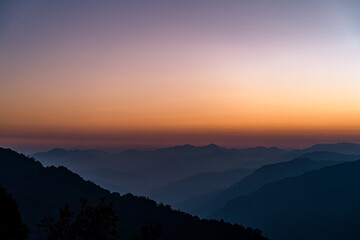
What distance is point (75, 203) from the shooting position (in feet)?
404

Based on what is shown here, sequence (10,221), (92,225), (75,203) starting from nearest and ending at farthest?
(92,225), (10,221), (75,203)

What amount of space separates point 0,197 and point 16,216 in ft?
7.96

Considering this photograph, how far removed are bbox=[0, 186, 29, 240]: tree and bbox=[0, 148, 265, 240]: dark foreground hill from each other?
70.7 m

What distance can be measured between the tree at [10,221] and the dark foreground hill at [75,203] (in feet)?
232

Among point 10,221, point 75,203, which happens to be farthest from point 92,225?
point 75,203

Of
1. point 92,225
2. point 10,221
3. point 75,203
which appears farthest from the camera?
point 75,203

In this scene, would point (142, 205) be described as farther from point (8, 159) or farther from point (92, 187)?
point (8, 159)

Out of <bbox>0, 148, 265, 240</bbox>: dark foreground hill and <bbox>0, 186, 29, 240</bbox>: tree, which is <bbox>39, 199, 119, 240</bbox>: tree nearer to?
<bbox>0, 186, 29, 240</bbox>: tree

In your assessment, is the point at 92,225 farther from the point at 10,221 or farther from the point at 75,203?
the point at 75,203

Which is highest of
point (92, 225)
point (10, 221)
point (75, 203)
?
point (92, 225)

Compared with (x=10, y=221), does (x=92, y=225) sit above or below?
above

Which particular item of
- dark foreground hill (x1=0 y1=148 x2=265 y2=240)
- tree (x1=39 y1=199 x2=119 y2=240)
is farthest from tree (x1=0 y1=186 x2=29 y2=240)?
dark foreground hill (x1=0 y1=148 x2=265 y2=240)

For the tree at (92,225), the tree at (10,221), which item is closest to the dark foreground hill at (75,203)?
the tree at (10,221)

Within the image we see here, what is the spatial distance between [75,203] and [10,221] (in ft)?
330
